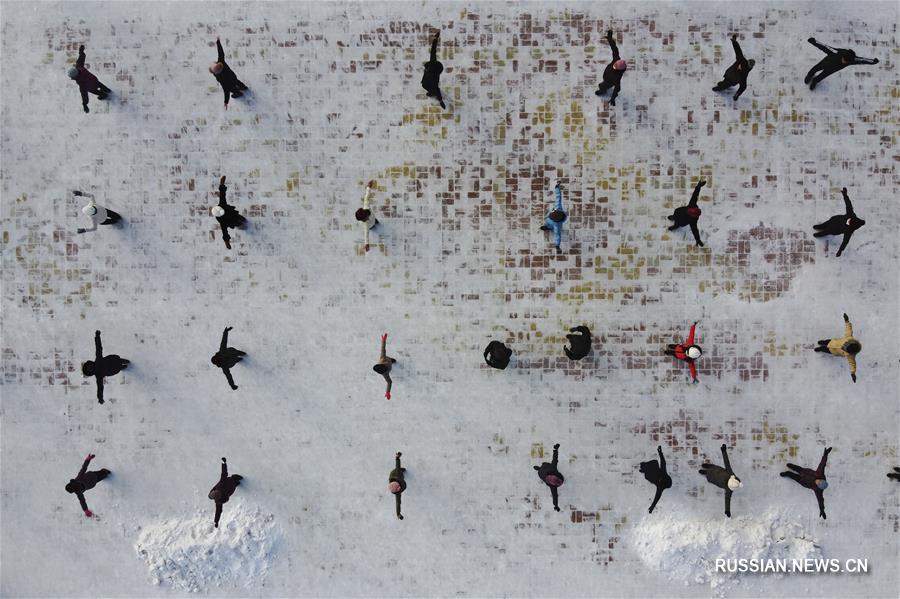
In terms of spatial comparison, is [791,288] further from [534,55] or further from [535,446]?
[534,55]

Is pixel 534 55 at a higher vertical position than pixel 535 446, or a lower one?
higher

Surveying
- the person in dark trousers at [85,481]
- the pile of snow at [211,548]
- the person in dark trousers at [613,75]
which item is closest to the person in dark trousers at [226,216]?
the person in dark trousers at [85,481]

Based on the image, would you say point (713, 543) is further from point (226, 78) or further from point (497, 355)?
point (226, 78)

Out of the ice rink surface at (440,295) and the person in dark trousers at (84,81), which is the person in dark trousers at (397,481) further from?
the person in dark trousers at (84,81)

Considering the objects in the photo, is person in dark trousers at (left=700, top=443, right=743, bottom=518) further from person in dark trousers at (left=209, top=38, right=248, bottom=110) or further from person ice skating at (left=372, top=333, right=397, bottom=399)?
person in dark trousers at (left=209, top=38, right=248, bottom=110)

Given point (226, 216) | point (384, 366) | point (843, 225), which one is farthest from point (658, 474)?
point (226, 216)

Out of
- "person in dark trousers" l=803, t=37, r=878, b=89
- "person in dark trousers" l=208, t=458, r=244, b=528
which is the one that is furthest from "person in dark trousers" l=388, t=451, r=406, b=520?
"person in dark trousers" l=803, t=37, r=878, b=89

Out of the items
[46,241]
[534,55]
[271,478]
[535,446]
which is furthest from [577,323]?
[46,241]
